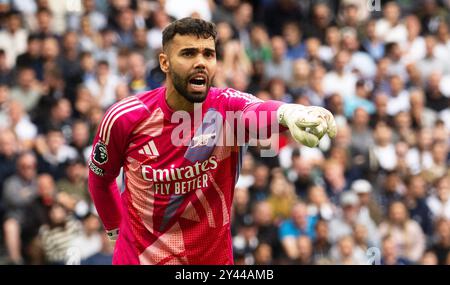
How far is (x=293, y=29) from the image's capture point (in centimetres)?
1573

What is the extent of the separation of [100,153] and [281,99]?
23.7 feet

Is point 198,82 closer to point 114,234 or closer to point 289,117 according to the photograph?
point 289,117

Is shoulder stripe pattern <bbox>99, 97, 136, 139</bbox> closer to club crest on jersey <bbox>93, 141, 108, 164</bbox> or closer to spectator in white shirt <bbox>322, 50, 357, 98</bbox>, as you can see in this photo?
club crest on jersey <bbox>93, 141, 108, 164</bbox>

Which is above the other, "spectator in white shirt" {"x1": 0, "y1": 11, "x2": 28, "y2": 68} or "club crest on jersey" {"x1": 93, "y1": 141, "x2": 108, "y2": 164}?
"spectator in white shirt" {"x1": 0, "y1": 11, "x2": 28, "y2": 68}

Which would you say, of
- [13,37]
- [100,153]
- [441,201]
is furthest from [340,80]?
[100,153]

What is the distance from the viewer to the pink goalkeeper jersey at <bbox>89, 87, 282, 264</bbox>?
7.25 metres

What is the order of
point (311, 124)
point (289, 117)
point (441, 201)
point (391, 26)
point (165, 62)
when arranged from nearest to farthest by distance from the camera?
1. point (311, 124)
2. point (289, 117)
3. point (165, 62)
4. point (441, 201)
5. point (391, 26)

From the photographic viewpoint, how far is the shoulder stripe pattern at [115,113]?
23.8ft

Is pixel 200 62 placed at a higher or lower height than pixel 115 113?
higher

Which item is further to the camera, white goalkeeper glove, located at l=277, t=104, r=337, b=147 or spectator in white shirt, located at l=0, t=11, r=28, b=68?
spectator in white shirt, located at l=0, t=11, r=28, b=68

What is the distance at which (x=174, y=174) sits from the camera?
725 cm

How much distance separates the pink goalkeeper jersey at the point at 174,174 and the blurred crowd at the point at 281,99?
15.3 feet

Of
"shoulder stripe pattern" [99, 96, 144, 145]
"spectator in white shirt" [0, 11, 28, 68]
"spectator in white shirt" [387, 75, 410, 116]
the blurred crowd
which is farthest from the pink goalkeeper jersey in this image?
"spectator in white shirt" [387, 75, 410, 116]
